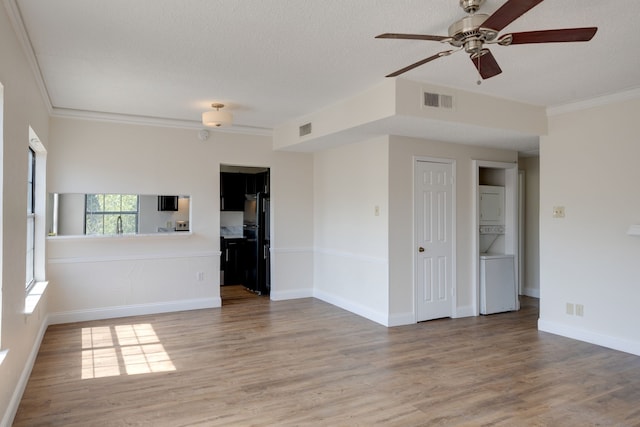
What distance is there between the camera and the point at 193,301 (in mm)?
5855

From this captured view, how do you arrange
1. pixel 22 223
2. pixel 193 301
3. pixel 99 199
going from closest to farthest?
pixel 22 223
pixel 99 199
pixel 193 301

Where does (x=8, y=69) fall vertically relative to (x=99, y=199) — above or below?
above

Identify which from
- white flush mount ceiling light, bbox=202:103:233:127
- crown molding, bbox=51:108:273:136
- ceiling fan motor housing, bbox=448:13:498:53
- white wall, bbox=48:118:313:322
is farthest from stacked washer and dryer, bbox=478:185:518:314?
ceiling fan motor housing, bbox=448:13:498:53

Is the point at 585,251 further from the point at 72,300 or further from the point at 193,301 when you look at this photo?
the point at 72,300

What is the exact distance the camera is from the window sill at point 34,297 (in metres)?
3.54

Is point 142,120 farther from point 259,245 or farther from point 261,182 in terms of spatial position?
point 259,245

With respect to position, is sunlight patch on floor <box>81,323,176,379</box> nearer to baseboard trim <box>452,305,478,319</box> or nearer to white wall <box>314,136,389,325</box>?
white wall <box>314,136,389,325</box>

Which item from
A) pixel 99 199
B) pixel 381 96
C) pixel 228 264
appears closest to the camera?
pixel 381 96

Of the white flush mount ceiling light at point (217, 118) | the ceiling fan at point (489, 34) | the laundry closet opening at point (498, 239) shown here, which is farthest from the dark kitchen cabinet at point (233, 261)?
the ceiling fan at point (489, 34)

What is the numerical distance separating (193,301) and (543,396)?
14.2 feet

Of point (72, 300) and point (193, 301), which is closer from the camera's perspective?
point (72, 300)

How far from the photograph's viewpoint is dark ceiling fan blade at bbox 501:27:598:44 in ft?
6.99

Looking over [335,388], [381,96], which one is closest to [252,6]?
[381,96]

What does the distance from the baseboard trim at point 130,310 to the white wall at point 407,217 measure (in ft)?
8.41
